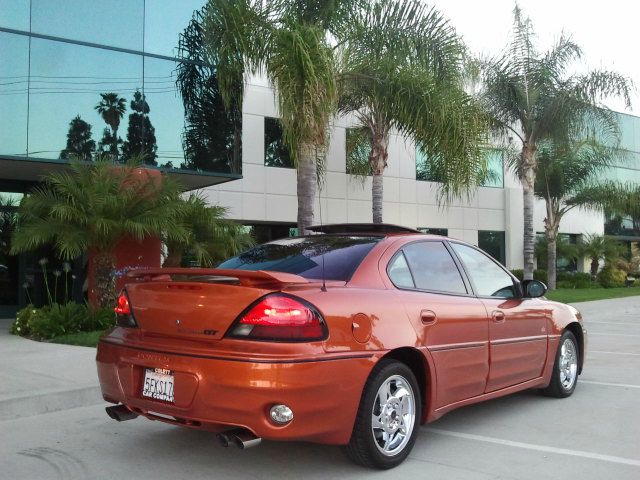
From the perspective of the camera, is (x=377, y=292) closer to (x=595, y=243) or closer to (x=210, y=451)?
(x=210, y=451)

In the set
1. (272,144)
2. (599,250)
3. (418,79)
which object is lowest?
(599,250)

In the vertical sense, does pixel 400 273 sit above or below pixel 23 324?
above

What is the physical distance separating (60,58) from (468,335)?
9589mm

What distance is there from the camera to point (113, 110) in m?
12.2

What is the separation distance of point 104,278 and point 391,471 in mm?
8307

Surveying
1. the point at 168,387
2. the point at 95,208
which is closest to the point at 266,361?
the point at 168,387

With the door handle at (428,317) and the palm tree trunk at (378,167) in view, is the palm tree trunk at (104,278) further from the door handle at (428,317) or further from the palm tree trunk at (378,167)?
the palm tree trunk at (378,167)

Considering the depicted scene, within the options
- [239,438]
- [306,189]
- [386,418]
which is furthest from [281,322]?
[306,189]

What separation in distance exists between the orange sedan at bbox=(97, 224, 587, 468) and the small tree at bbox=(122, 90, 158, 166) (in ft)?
26.1

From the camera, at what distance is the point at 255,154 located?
1952cm

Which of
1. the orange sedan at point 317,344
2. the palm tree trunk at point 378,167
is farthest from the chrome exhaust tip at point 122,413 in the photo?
the palm tree trunk at point 378,167

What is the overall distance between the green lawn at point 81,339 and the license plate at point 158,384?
5.86 meters

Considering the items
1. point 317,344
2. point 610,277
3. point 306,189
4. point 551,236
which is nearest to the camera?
point 317,344

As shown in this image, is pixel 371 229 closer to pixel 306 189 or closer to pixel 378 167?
pixel 306 189
